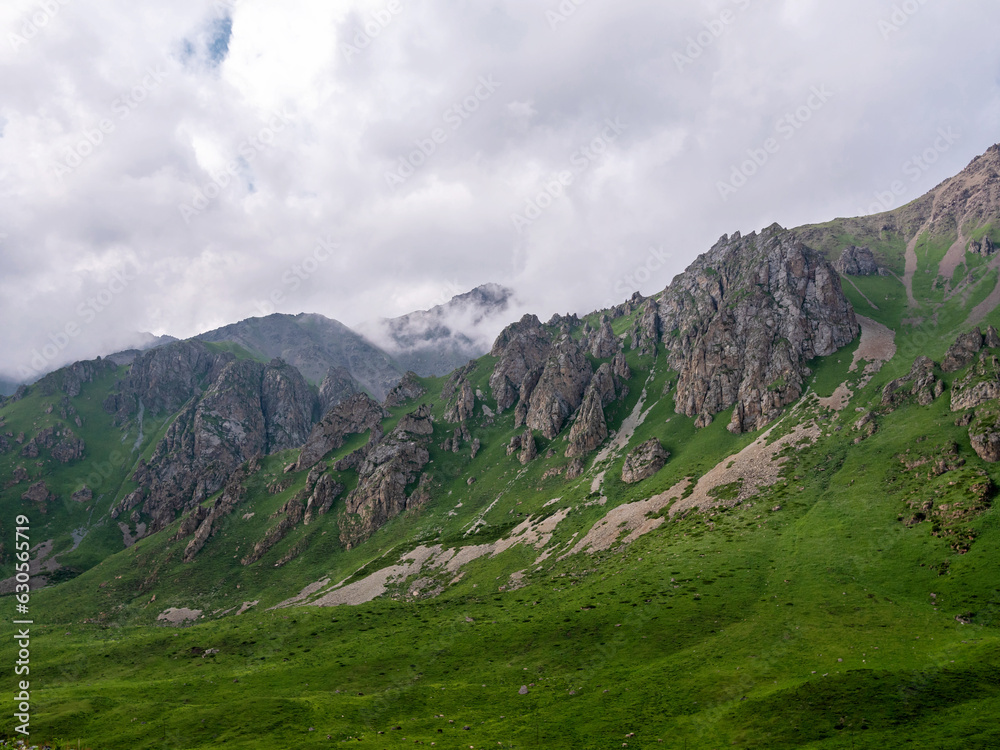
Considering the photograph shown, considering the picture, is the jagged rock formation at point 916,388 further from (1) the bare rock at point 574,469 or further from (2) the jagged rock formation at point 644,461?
(1) the bare rock at point 574,469

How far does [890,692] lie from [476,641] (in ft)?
175

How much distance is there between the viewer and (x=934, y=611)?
198ft

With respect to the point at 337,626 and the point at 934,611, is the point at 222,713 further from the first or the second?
the point at 934,611

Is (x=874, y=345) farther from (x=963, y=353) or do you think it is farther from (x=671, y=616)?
(x=671, y=616)

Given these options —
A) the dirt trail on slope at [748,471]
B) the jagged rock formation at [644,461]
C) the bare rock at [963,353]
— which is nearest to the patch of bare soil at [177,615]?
the jagged rock formation at [644,461]

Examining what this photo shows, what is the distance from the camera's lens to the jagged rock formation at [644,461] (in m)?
166

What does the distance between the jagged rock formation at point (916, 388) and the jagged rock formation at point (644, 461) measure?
66503mm

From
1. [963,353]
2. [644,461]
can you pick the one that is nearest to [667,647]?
[644,461]

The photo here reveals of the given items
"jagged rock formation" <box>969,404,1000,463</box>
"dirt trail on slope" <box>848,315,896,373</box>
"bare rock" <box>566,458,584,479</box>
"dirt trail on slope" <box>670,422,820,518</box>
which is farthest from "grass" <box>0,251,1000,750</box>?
"bare rock" <box>566,458,584,479</box>

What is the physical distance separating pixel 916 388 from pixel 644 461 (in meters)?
79.5

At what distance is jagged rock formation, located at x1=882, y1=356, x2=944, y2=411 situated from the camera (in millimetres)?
123062

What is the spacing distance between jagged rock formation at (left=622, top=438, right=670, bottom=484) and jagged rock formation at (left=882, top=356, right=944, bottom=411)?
66.5 metres

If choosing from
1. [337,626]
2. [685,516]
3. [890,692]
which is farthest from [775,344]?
[337,626]

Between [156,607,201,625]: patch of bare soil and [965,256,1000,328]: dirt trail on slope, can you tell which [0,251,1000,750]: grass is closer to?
[156,607,201,625]: patch of bare soil
